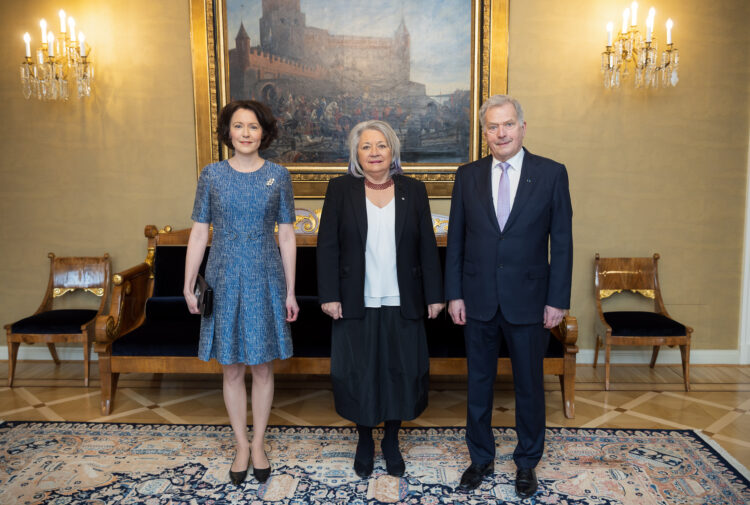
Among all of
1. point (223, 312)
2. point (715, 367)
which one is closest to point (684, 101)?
point (715, 367)

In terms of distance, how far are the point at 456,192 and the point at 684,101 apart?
2.98 metres

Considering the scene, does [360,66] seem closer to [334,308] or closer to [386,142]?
[386,142]

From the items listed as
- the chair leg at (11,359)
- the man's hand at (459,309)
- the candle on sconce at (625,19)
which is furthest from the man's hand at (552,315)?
the chair leg at (11,359)

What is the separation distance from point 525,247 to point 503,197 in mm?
246

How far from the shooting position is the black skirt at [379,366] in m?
2.62

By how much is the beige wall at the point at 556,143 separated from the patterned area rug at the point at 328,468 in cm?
180

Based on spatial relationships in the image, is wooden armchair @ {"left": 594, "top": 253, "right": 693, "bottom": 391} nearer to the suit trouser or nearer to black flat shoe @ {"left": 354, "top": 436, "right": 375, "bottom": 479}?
the suit trouser

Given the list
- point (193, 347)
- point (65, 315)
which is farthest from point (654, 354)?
point (65, 315)

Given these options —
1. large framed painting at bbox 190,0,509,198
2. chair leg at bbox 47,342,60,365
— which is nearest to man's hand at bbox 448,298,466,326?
large framed painting at bbox 190,0,509,198

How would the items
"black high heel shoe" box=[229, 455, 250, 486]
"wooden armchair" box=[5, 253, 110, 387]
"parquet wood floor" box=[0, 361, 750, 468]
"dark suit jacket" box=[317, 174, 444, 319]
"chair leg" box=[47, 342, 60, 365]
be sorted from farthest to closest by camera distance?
"chair leg" box=[47, 342, 60, 365] → "wooden armchair" box=[5, 253, 110, 387] → "parquet wood floor" box=[0, 361, 750, 468] → "black high heel shoe" box=[229, 455, 250, 486] → "dark suit jacket" box=[317, 174, 444, 319]

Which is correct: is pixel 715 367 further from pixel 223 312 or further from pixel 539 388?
pixel 223 312

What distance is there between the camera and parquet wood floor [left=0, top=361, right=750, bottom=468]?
348 centimetres

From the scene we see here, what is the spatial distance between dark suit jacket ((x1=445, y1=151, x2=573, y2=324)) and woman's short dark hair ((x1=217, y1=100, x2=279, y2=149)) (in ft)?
3.24

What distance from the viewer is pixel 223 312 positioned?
256 centimetres
